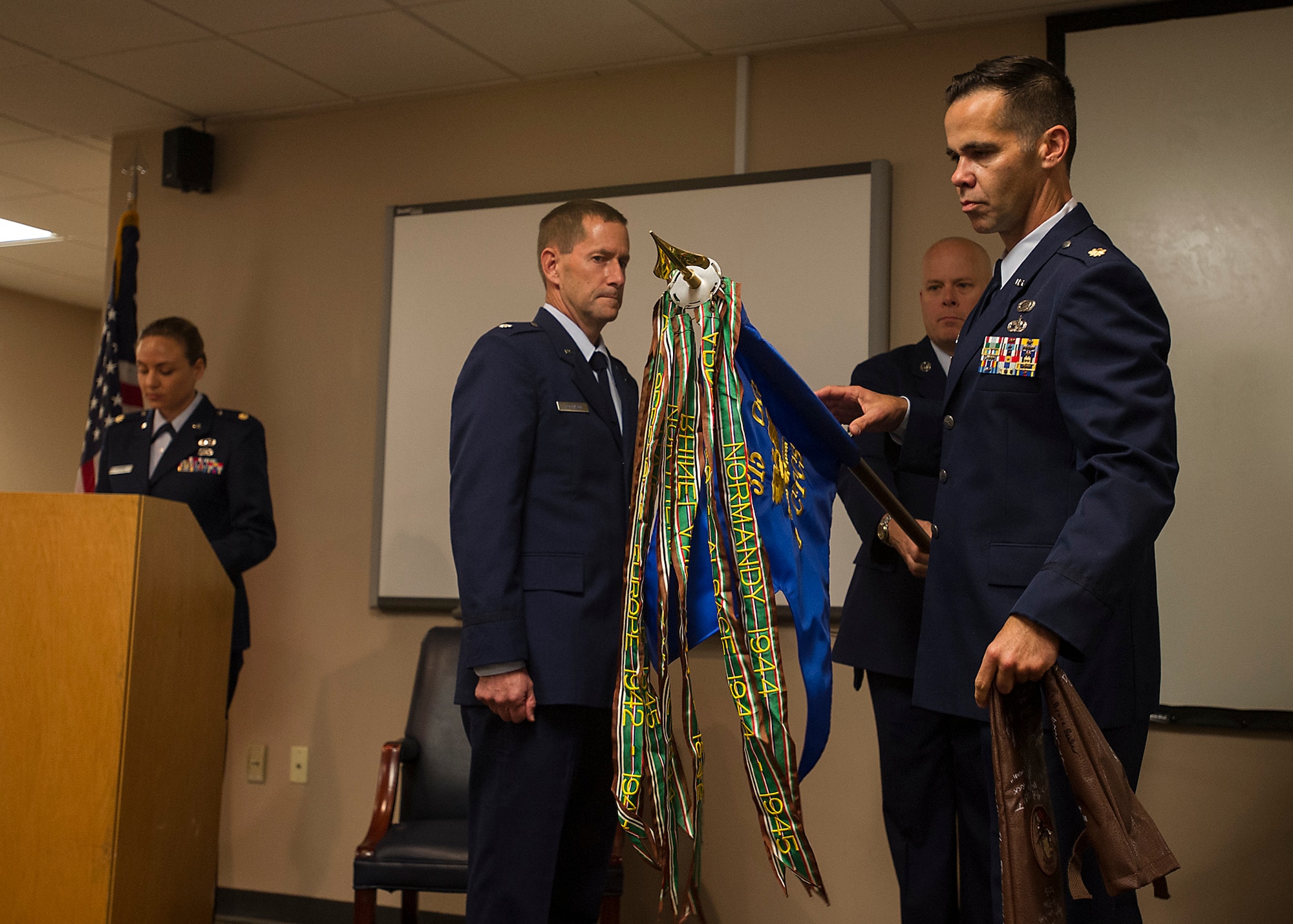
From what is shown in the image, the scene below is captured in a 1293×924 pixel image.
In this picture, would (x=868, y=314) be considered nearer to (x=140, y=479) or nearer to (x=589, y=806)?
(x=589, y=806)

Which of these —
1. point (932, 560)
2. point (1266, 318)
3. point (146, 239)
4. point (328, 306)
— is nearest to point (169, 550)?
point (328, 306)

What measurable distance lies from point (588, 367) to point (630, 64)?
5.86ft

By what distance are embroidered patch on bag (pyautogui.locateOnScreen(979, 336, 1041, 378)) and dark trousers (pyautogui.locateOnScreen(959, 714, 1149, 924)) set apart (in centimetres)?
47

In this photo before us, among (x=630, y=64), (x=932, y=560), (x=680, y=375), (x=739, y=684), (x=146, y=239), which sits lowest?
(x=739, y=684)

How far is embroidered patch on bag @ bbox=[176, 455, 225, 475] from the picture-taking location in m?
3.44

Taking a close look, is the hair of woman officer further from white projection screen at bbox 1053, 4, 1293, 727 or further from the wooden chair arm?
white projection screen at bbox 1053, 4, 1293, 727

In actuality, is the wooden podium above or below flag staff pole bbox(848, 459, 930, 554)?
below

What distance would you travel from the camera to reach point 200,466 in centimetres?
344

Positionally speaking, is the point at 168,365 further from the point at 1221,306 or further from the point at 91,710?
the point at 1221,306

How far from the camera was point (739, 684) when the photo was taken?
1712 mm

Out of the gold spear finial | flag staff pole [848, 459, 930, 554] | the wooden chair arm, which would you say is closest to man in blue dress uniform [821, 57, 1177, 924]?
flag staff pole [848, 459, 930, 554]

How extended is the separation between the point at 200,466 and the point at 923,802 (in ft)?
7.39

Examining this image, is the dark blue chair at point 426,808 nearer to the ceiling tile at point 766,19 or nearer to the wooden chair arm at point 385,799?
the wooden chair arm at point 385,799

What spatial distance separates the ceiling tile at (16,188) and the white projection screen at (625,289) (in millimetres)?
2223
